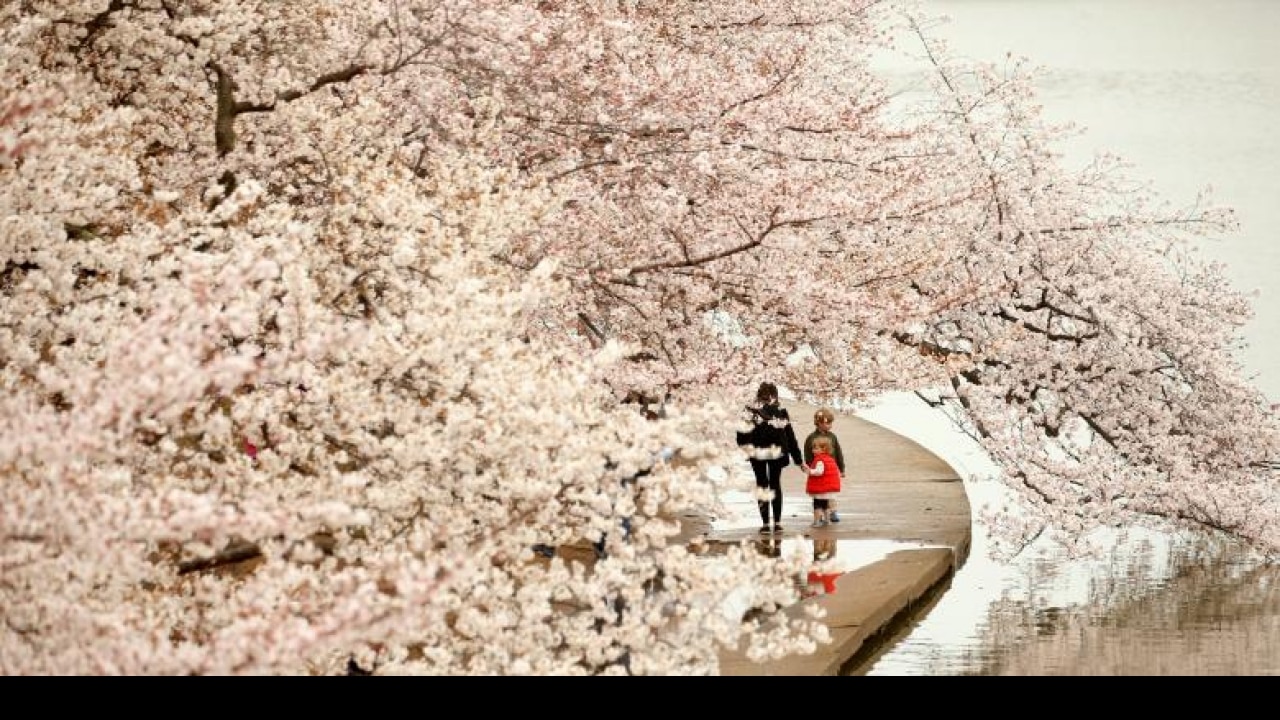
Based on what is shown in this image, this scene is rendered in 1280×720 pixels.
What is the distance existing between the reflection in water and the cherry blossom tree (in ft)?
3.07

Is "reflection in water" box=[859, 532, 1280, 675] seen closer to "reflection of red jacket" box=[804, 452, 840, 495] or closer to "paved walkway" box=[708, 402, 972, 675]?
"paved walkway" box=[708, 402, 972, 675]

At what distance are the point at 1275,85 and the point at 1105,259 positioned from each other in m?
58.3

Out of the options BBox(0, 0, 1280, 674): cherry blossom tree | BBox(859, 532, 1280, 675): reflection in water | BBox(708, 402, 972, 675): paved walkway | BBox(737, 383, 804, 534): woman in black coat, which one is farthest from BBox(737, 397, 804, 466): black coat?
BBox(859, 532, 1280, 675): reflection in water

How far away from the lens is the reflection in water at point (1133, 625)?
43.6ft

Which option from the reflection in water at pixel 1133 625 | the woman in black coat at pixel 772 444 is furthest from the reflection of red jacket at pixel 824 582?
the woman in black coat at pixel 772 444

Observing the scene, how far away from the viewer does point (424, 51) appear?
945cm

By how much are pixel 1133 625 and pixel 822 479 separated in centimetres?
347

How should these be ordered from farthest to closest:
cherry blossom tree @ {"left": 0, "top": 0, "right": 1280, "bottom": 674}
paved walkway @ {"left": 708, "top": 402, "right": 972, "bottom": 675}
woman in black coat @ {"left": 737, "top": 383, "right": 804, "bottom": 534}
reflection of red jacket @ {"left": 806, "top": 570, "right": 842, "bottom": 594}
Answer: woman in black coat @ {"left": 737, "top": 383, "right": 804, "bottom": 534} < reflection of red jacket @ {"left": 806, "top": 570, "right": 842, "bottom": 594} < paved walkway @ {"left": 708, "top": 402, "right": 972, "bottom": 675} < cherry blossom tree @ {"left": 0, "top": 0, "right": 1280, "bottom": 674}

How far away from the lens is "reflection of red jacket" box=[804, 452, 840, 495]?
17.1 m

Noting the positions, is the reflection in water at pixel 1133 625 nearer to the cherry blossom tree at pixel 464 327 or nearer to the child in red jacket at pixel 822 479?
the cherry blossom tree at pixel 464 327

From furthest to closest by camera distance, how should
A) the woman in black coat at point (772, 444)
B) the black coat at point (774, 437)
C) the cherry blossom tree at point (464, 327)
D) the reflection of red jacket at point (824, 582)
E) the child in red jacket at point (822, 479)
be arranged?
the black coat at point (774, 437), the child in red jacket at point (822, 479), the woman in black coat at point (772, 444), the reflection of red jacket at point (824, 582), the cherry blossom tree at point (464, 327)

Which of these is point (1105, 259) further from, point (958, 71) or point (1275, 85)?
point (1275, 85)

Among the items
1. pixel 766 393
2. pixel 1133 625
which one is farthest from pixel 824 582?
pixel 1133 625
